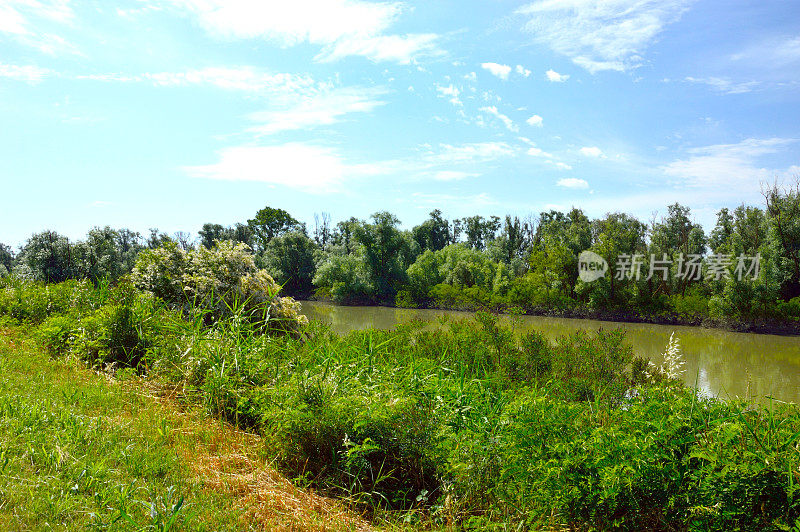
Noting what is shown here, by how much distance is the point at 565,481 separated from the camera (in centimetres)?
252

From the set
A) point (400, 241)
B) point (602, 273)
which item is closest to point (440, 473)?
point (602, 273)

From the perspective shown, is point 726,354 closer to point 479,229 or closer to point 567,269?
point 567,269

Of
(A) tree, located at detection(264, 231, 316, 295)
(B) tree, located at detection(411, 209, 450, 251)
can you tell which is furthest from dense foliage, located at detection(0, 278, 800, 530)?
(B) tree, located at detection(411, 209, 450, 251)

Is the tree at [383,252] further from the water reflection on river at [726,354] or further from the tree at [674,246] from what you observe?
the tree at [674,246]

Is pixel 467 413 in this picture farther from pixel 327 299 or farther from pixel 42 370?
pixel 327 299

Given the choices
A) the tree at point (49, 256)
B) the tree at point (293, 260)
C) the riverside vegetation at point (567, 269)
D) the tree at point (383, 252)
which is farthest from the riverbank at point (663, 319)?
the tree at point (49, 256)

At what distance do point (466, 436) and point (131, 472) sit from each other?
217 centimetres

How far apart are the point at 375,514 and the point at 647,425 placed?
1714mm

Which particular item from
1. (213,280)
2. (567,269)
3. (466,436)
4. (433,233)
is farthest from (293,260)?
(466,436)

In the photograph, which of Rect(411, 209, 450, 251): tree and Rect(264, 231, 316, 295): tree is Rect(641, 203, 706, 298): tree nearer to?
Rect(411, 209, 450, 251): tree

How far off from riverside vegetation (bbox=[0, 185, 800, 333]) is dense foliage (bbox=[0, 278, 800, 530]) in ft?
57.5

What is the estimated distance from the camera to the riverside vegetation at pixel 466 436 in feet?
7.75

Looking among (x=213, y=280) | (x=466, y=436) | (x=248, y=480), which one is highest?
(x=213, y=280)

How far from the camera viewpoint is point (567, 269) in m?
35.8
